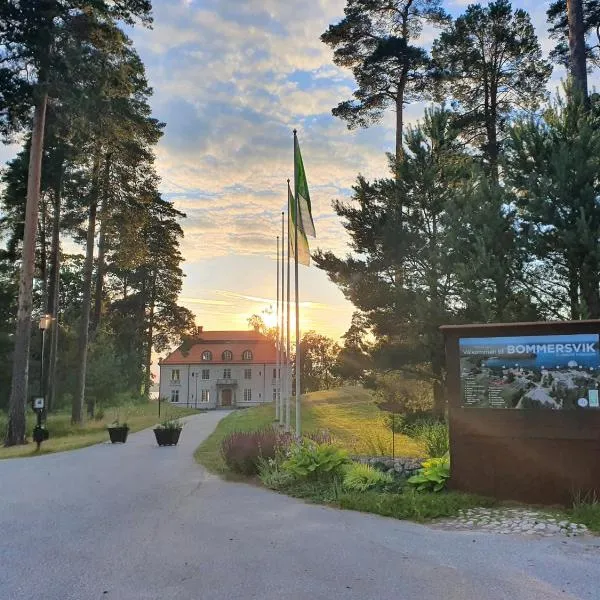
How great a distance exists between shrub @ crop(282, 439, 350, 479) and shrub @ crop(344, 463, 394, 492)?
395 mm

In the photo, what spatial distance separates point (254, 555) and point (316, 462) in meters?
3.80

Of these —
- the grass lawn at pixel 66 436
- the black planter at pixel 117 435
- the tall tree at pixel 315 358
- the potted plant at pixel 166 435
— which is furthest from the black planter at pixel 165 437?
the tall tree at pixel 315 358

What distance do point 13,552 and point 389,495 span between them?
4667mm

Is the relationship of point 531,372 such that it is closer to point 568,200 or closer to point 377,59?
point 568,200

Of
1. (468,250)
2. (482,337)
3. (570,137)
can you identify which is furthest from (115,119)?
(482,337)

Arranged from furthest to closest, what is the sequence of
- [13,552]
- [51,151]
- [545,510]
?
[51,151], [545,510], [13,552]

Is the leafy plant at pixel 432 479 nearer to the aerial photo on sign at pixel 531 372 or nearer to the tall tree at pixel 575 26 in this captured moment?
the aerial photo on sign at pixel 531 372

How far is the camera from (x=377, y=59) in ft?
80.7

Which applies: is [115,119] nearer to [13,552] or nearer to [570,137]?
[570,137]

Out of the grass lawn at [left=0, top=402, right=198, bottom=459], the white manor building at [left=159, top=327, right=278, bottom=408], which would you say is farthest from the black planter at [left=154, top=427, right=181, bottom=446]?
the white manor building at [left=159, top=327, right=278, bottom=408]

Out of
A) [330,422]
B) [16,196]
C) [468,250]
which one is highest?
[16,196]

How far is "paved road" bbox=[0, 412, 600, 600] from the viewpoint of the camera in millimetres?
4559

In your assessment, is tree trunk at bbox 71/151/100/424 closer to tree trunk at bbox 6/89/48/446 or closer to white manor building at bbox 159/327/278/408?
tree trunk at bbox 6/89/48/446

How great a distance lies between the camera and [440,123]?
19719 mm
